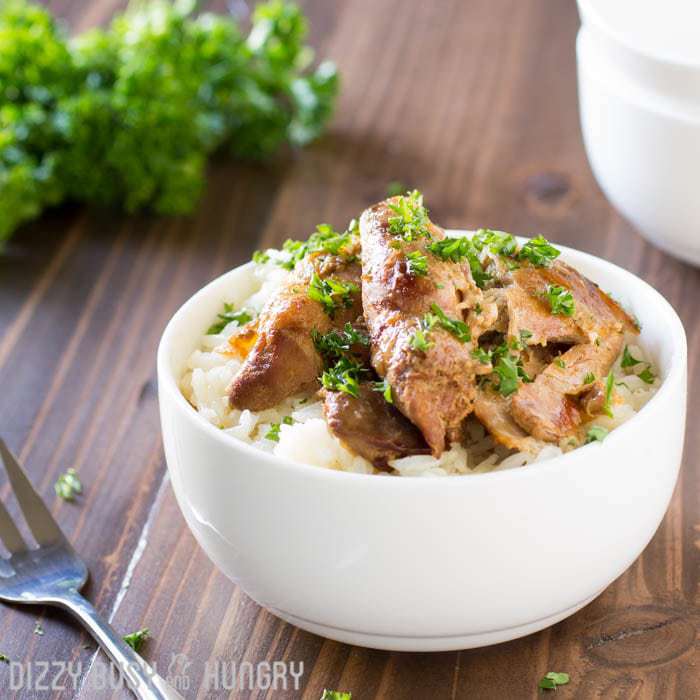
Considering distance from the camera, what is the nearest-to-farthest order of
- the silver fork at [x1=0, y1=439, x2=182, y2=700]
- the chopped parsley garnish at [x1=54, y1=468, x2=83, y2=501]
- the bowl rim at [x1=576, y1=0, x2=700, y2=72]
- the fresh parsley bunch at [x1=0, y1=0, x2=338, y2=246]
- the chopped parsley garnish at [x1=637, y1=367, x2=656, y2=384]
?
the chopped parsley garnish at [x1=637, y1=367, x2=656, y2=384] < the silver fork at [x1=0, y1=439, x2=182, y2=700] < the chopped parsley garnish at [x1=54, y1=468, x2=83, y2=501] < the bowl rim at [x1=576, y1=0, x2=700, y2=72] < the fresh parsley bunch at [x1=0, y1=0, x2=338, y2=246]

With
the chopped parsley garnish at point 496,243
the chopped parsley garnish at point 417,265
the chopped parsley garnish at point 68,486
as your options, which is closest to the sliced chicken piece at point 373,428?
the chopped parsley garnish at point 417,265

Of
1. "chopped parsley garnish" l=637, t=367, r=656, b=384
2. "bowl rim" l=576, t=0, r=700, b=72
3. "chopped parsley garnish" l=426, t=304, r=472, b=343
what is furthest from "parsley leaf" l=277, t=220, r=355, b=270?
"bowl rim" l=576, t=0, r=700, b=72

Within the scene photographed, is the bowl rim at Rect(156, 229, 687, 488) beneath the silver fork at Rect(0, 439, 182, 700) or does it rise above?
above

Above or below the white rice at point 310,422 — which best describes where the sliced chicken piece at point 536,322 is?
above

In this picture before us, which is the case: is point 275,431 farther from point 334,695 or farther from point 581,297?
point 581,297

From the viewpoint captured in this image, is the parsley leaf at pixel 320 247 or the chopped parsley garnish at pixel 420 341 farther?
the parsley leaf at pixel 320 247

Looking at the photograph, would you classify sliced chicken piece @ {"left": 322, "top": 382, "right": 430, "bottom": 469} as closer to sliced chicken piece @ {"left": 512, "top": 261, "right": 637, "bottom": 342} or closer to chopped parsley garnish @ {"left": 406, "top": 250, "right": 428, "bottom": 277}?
chopped parsley garnish @ {"left": 406, "top": 250, "right": 428, "bottom": 277}

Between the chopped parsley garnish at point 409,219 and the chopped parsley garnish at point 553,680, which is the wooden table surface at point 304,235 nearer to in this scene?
the chopped parsley garnish at point 553,680
